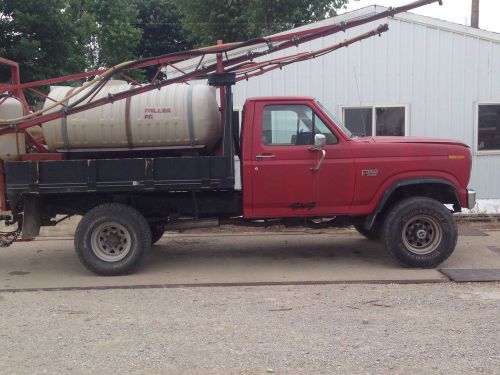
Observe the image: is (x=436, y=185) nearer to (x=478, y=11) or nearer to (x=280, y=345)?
(x=280, y=345)

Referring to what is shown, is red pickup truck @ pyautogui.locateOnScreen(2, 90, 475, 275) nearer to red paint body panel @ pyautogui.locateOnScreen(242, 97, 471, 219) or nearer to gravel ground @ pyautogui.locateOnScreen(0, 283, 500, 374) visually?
red paint body panel @ pyautogui.locateOnScreen(242, 97, 471, 219)

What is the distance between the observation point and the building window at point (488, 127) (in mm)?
11195

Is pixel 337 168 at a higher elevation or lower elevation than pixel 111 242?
higher

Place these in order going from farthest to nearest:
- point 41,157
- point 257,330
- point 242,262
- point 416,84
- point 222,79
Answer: point 416,84, point 242,262, point 41,157, point 222,79, point 257,330

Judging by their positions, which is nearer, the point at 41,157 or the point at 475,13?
the point at 41,157

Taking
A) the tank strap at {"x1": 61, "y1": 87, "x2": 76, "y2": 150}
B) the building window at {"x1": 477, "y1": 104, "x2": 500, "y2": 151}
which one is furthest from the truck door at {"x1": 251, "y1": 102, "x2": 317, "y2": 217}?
the building window at {"x1": 477, "y1": 104, "x2": 500, "y2": 151}

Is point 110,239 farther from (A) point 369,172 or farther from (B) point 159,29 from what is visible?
(B) point 159,29

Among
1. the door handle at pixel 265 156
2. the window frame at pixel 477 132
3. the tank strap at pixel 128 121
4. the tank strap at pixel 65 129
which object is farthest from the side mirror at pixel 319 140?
the window frame at pixel 477 132

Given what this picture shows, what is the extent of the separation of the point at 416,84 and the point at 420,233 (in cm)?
511

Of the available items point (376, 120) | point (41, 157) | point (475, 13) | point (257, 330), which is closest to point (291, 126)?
point (257, 330)

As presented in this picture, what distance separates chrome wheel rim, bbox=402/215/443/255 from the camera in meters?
6.95

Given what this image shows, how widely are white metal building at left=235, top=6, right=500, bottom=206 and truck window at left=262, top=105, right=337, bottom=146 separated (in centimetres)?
424

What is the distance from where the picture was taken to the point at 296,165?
6895 millimetres

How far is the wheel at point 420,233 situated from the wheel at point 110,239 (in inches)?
121
